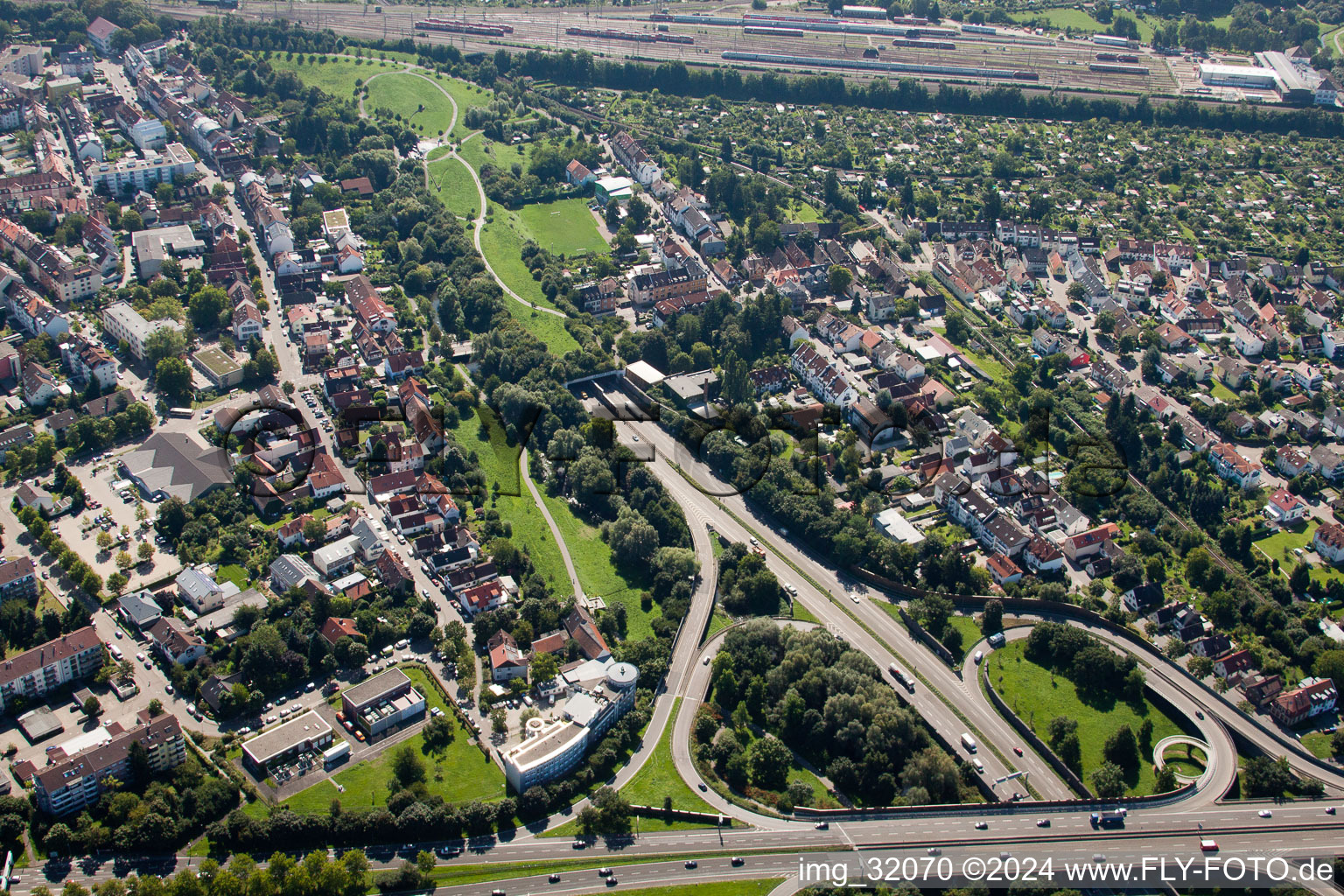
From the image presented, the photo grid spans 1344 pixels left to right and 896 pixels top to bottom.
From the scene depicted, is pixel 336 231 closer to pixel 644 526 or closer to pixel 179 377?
pixel 179 377

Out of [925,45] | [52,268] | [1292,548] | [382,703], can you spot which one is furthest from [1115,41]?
[382,703]

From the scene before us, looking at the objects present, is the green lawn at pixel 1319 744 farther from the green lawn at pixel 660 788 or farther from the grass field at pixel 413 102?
the grass field at pixel 413 102

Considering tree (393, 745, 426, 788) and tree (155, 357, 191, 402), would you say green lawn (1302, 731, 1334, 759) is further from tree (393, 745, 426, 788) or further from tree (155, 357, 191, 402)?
tree (155, 357, 191, 402)

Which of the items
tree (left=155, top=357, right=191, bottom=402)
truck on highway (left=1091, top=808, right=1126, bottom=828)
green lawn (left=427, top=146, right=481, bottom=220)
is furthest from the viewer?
green lawn (left=427, top=146, right=481, bottom=220)

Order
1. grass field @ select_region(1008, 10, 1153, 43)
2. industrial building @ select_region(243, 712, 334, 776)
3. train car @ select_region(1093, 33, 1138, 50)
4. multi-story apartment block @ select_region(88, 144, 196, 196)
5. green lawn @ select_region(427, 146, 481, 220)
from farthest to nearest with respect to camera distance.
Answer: grass field @ select_region(1008, 10, 1153, 43), train car @ select_region(1093, 33, 1138, 50), green lawn @ select_region(427, 146, 481, 220), multi-story apartment block @ select_region(88, 144, 196, 196), industrial building @ select_region(243, 712, 334, 776)

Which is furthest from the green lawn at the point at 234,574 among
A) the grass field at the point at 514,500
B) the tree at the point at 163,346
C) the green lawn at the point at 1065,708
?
the green lawn at the point at 1065,708

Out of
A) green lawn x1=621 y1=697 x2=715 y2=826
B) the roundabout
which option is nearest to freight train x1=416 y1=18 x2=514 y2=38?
green lawn x1=621 y1=697 x2=715 y2=826

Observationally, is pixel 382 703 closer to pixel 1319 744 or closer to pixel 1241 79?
pixel 1319 744
